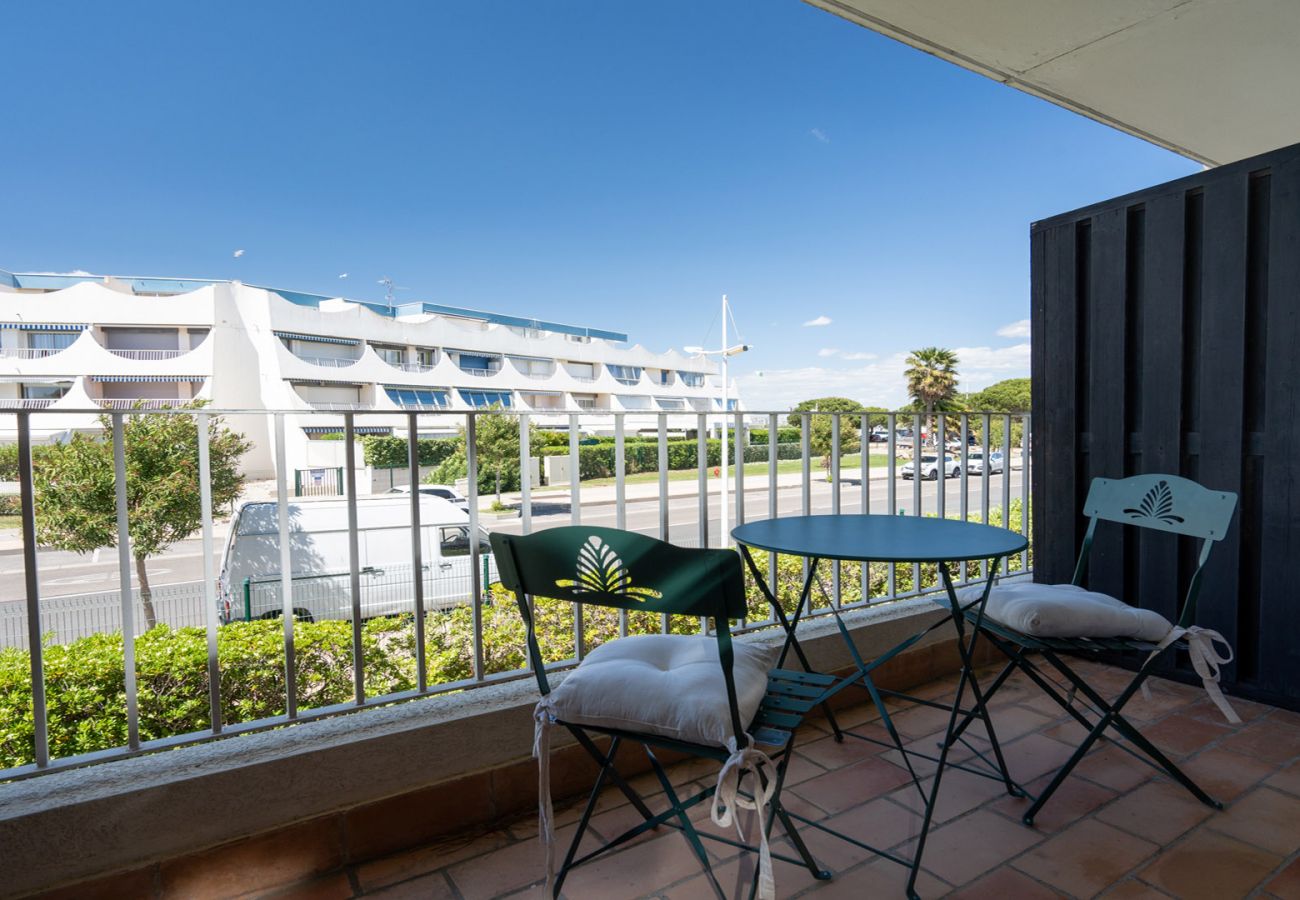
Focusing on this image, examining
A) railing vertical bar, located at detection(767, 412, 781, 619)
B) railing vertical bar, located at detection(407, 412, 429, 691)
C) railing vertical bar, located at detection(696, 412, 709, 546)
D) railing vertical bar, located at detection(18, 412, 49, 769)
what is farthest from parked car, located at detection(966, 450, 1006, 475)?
railing vertical bar, located at detection(18, 412, 49, 769)

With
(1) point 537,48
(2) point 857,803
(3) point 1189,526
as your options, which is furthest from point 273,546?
(1) point 537,48

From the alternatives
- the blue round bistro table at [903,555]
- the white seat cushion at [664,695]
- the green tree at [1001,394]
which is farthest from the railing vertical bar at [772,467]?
the green tree at [1001,394]

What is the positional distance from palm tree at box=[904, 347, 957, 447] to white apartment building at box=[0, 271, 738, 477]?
40.2ft

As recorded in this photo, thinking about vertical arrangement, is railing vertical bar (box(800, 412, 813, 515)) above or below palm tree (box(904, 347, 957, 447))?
below

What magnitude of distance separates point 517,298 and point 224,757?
2992 inches

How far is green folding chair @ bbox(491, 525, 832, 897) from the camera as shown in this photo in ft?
3.83

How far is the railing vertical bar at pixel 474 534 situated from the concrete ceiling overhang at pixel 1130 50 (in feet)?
7.02

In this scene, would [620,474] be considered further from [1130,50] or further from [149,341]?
[149,341]

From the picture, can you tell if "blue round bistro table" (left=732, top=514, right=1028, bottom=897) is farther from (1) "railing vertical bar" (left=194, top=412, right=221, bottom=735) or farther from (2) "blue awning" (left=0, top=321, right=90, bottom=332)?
(2) "blue awning" (left=0, top=321, right=90, bottom=332)

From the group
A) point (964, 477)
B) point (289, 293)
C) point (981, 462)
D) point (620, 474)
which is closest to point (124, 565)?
point (620, 474)

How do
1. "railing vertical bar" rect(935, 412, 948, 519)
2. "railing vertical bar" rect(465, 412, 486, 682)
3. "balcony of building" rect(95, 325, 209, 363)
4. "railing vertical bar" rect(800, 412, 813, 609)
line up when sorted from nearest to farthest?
"railing vertical bar" rect(465, 412, 486, 682) → "railing vertical bar" rect(800, 412, 813, 609) → "railing vertical bar" rect(935, 412, 948, 519) → "balcony of building" rect(95, 325, 209, 363)

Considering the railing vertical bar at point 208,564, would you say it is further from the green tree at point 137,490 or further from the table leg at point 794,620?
the green tree at point 137,490

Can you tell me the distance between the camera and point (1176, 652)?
273cm

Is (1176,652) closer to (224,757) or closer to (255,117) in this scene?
(224,757)
